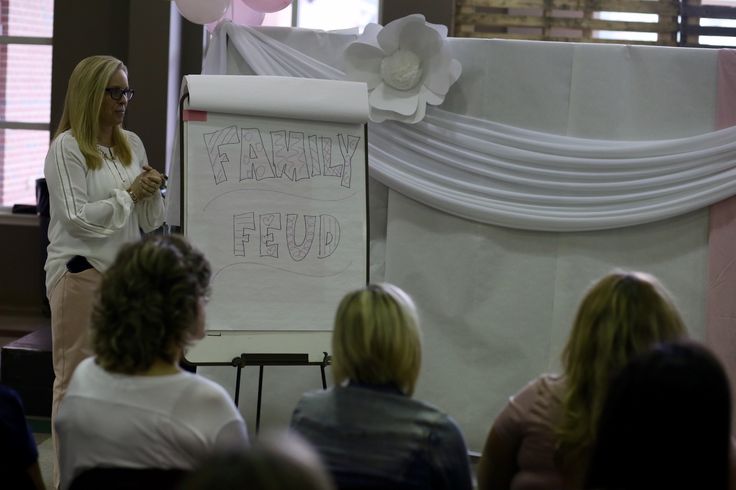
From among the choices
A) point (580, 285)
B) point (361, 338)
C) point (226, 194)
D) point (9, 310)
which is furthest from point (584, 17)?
point (361, 338)

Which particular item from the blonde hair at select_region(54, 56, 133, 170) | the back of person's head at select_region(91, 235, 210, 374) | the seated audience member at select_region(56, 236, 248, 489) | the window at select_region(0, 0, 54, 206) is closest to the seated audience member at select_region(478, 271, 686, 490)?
the seated audience member at select_region(56, 236, 248, 489)

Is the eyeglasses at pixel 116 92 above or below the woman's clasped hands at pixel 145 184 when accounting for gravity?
above

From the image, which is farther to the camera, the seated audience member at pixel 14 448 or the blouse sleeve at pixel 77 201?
the blouse sleeve at pixel 77 201

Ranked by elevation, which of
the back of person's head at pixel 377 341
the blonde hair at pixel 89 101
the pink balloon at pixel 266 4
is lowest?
the back of person's head at pixel 377 341

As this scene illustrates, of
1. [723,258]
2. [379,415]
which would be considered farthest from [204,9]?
[379,415]

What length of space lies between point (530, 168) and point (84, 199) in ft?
5.79

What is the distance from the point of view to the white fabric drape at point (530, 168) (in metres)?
3.85

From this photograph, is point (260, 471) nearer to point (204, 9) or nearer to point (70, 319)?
point (70, 319)

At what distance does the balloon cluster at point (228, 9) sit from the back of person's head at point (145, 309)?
7.70 feet

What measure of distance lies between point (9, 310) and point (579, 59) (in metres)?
3.89

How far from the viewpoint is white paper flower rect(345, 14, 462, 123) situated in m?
3.79

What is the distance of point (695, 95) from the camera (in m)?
3.87

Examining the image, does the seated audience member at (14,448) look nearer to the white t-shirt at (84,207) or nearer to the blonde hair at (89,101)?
the white t-shirt at (84,207)

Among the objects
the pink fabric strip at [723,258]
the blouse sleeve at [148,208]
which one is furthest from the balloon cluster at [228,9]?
the pink fabric strip at [723,258]
